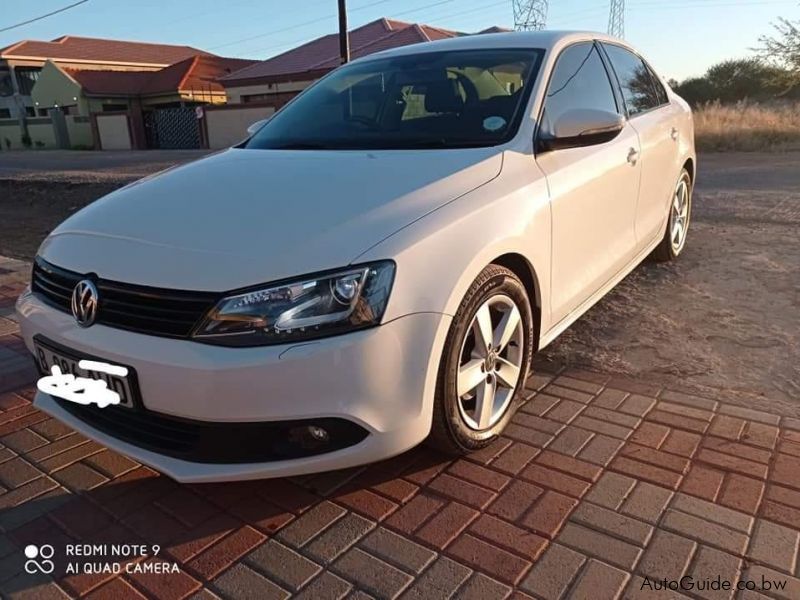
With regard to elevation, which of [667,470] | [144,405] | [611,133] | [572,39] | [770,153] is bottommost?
[770,153]

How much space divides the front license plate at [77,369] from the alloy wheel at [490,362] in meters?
1.08

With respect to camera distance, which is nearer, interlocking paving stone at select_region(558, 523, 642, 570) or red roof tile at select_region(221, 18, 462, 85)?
interlocking paving stone at select_region(558, 523, 642, 570)

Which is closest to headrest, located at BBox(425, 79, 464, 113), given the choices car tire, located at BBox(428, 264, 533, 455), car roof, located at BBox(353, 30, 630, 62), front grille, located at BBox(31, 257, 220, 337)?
car roof, located at BBox(353, 30, 630, 62)

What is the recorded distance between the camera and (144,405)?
2004mm

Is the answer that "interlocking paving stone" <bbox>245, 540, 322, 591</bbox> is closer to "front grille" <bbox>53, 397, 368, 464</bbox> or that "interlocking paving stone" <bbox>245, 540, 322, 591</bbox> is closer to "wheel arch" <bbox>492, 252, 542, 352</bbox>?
"front grille" <bbox>53, 397, 368, 464</bbox>

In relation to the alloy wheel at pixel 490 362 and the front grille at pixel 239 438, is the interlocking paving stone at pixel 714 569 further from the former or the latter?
the front grille at pixel 239 438

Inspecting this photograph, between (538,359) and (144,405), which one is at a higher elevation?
(144,405)

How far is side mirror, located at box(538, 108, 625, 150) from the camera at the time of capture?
272 centimetres

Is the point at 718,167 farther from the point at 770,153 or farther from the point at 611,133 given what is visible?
the point at 611,133

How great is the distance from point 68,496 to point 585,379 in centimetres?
232

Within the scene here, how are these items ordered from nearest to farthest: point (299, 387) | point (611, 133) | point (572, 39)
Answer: point (299, 387) → point (611, 133) → point (572, 39)

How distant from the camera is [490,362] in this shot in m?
2.44

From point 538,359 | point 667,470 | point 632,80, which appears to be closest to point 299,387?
point 667,470

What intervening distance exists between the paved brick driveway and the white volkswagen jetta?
259mm
